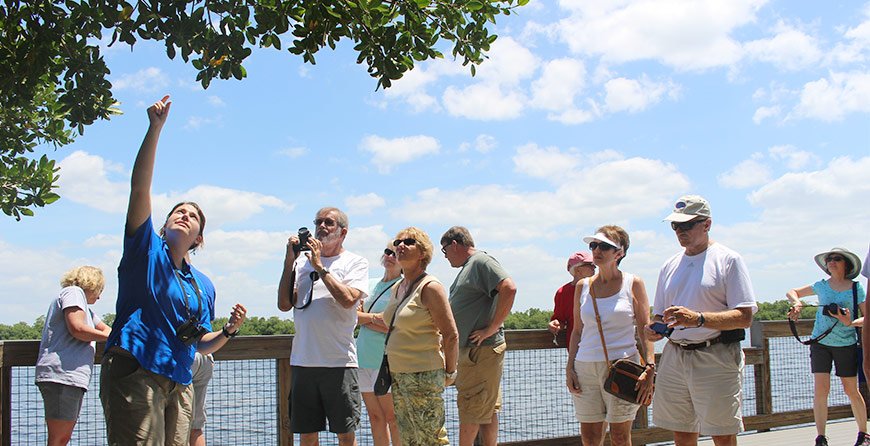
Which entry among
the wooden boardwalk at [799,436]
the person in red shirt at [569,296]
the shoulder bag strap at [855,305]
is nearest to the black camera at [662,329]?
the person in red shirt at [569,296]

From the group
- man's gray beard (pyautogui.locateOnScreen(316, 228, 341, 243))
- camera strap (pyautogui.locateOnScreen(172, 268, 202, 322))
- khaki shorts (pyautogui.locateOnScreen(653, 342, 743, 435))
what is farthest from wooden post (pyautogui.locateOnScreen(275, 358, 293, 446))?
khaki shorts (pyautogui.locateOnScreen(653, 342, 743, 435))

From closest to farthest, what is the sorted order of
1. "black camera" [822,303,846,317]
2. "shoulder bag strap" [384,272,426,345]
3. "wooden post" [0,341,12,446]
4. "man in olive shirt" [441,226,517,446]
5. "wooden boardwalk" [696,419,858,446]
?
1. "shoulder bag strap" [384,272,426,345]
2. "wooden post" [0,341,12,446]
3. "man in olive shirt" [441,226,517,446]
4. "black camera" [822,303,846,317]
5. "wooden boardwalk" [696,419,858,446]

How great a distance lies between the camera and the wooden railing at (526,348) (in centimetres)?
539

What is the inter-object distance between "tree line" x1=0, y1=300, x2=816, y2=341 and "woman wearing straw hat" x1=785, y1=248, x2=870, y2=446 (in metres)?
0.56

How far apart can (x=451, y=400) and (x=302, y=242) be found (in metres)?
2.13

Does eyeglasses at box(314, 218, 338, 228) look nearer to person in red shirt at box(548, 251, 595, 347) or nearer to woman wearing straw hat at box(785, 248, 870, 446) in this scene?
person in red shirt at box(548, 251, 595, 347)

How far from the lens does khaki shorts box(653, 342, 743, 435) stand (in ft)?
15.2

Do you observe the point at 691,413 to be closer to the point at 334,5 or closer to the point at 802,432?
the point at 334,5

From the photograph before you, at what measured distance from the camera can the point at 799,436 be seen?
8297 millimetres

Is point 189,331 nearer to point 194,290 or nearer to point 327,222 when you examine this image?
point 194,290

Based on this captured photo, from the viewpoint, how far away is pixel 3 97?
5.23 m

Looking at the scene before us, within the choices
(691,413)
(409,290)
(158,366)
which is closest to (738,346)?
(691,413)

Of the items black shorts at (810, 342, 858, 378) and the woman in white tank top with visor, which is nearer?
the woman in white tank top with visor

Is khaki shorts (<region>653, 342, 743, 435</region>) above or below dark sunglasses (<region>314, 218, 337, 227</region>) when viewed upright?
below
